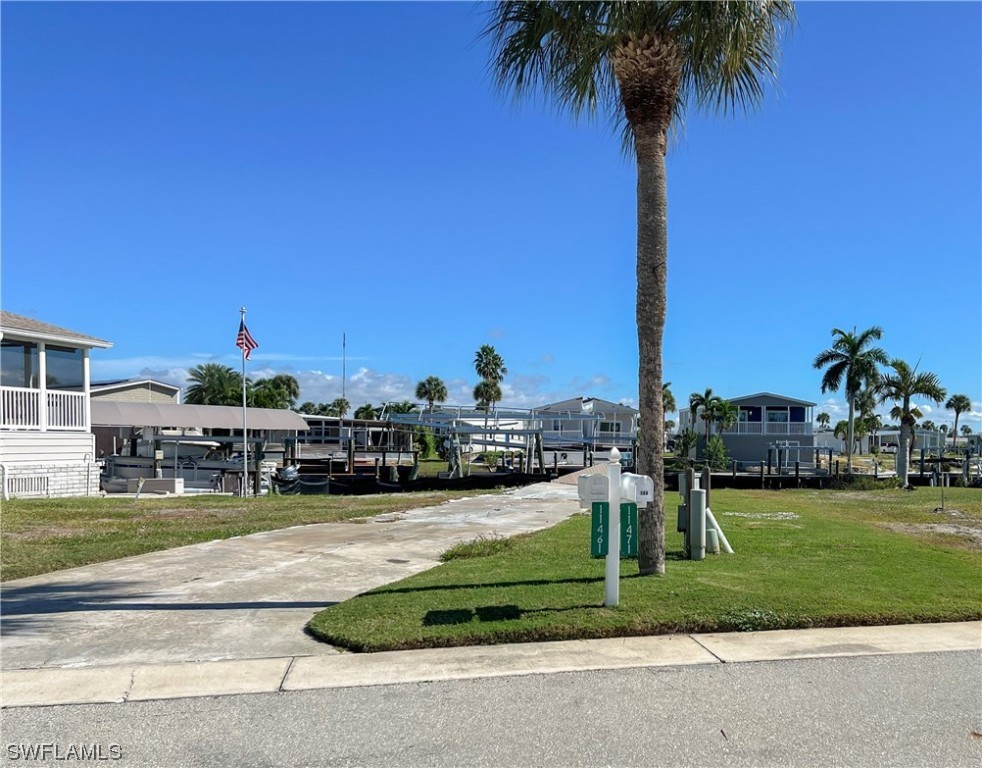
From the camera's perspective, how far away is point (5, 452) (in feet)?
66.3

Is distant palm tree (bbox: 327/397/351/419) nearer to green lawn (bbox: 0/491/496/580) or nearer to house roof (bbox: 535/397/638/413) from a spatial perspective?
house roof (bbox: 535/397/638/413)

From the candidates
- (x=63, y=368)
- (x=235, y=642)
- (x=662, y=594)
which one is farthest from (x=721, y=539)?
(x=63, y=368)

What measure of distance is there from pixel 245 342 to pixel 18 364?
36.1ft

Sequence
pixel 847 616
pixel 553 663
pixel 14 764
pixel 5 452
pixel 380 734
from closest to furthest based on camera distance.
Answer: pixel 14 764 → pixel 380 734 → pixel 553 663 → pixel 847 616 → pixel 5 452

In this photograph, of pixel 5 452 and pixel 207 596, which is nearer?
pixel 207 596

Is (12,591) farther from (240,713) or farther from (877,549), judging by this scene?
(877,549)

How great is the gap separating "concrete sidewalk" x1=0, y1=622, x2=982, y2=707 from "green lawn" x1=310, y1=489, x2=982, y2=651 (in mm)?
241

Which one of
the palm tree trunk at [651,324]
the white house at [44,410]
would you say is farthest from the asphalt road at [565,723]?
the white house at [44,410]

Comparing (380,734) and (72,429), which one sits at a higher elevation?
(72,429)

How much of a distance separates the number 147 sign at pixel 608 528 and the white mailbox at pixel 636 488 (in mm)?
138

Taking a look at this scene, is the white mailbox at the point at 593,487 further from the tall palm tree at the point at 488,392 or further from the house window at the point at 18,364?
the tall palm tree at the point at 488,392

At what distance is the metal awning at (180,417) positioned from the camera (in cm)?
3319

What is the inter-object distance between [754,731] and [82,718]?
4140 mm

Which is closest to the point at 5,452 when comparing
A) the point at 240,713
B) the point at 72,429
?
the point at 72,429
